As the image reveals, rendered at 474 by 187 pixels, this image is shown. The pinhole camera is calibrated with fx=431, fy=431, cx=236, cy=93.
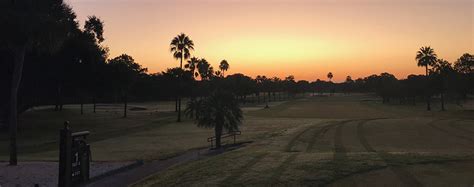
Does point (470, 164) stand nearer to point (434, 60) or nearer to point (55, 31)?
point (55, 31)

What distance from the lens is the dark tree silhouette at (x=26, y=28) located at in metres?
27.0

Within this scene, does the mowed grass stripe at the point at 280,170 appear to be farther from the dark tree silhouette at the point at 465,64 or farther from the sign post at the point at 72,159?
the dark tree silhouette at the point at 465,64

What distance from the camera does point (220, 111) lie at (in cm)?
3691

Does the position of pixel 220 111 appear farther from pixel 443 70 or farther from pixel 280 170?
pixel 443 70

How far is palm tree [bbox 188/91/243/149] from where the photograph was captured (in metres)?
36.9

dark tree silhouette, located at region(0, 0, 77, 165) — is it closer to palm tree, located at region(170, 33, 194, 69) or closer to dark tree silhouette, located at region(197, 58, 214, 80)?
palm tree, located at region(170, 33, 194, 69)

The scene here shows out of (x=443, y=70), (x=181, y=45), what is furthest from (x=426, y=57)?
(x=181, y=45)

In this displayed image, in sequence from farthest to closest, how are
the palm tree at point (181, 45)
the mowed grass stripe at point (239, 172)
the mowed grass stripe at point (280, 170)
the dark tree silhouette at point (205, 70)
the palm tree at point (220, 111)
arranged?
1. the dark tree silhouette at point (205, 70)
2. the palm tree at point (181, 45)
3. the palm tree at point (220, 111)
4. the mowed grass stripe at point (239, 172)
5. the mowed grass stripe at point (280, 170)

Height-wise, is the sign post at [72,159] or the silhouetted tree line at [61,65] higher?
the silhouetted tree line at [61,65]

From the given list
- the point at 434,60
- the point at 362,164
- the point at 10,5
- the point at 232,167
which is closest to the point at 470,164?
the point at 362,164

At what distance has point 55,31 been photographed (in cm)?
2789

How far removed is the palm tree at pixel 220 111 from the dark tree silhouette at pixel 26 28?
13.3 meters

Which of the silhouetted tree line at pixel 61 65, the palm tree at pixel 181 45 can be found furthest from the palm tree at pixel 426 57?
the palm tree at pixel 181 45

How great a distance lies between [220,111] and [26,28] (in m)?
16.4
